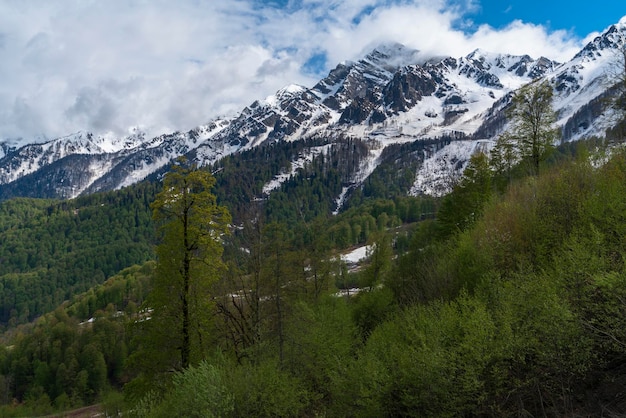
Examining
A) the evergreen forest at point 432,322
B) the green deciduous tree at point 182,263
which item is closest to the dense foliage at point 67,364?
the evergreen forest at point 432,322

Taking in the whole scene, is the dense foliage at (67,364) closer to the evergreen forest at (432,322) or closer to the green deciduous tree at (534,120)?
the evergreen forest at (432,322)

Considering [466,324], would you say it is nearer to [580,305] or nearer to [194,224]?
[580,305]

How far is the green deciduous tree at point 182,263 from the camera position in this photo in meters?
24.0

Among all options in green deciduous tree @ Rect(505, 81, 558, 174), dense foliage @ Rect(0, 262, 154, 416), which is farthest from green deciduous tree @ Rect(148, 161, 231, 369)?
dense foliage @ Rect(0, 262, 154, 416)

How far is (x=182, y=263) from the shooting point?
24.4 metres

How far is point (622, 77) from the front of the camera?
27.6m

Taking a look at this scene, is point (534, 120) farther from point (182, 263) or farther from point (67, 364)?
point (67, 364)

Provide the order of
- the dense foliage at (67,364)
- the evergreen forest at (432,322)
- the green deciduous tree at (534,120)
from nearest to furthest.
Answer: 1. the evergreen forest at (432,322)
2. the green deciduous tree at (534,120)
3. the dense foliage at (67,364)

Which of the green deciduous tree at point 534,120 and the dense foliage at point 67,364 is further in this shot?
the dense foliage at point 67,364

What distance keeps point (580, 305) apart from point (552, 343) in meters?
2.06

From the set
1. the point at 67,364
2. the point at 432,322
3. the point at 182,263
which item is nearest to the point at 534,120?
the point at 432,322

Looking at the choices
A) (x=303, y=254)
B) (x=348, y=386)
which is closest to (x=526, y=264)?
(x=348, y=386)

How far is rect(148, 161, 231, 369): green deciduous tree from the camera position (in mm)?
23984

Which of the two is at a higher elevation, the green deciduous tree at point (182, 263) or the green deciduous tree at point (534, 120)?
the green deciduous tree at point (534, 120)
